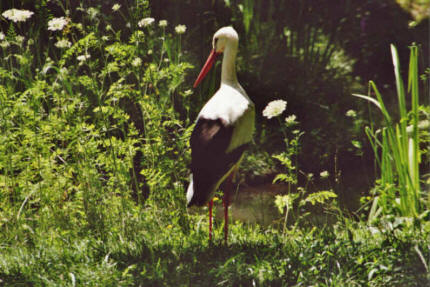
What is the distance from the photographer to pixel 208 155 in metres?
3.39

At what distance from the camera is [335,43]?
7.23 meters

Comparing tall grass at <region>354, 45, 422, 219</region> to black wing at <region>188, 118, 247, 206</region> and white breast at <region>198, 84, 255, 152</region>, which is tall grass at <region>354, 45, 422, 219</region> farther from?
black wing at <region>188, 118, 247, 206</region>

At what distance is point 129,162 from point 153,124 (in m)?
0.31

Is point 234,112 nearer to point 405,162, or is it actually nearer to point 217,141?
point 217,141

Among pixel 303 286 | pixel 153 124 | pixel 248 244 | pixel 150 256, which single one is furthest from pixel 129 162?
pixel 303 286

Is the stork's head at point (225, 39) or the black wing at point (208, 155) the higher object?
the stork's head at point (225, 39)

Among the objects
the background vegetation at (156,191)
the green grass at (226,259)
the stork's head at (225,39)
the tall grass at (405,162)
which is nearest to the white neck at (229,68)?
the stork's head at (225,39)

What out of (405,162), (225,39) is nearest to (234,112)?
(225,39)

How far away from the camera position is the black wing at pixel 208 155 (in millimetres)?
Result: 3381

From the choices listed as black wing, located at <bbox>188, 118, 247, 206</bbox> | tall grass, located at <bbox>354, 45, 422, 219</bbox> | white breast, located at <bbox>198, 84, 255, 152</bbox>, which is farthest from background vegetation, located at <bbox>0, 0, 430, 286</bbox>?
black wing, located at <bbox>188, 118, 247, 206</bbox>

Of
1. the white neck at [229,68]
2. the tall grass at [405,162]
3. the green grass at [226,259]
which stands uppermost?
the white neck at [229,68]

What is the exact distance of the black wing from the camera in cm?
338

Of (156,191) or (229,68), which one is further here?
(156,191)

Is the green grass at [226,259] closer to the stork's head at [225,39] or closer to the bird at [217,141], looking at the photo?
the bird at [217,141]
